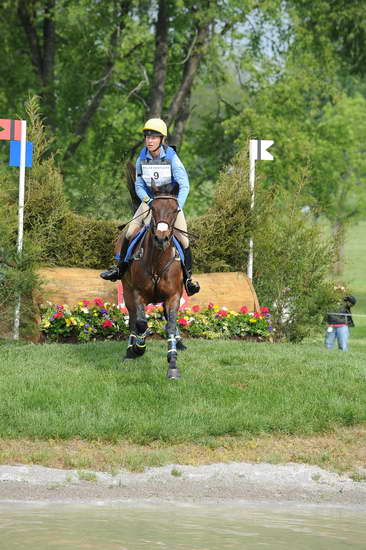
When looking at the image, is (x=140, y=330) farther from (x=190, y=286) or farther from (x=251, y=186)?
(x=251, y=186)

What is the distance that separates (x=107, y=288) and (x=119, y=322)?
37.1 inches

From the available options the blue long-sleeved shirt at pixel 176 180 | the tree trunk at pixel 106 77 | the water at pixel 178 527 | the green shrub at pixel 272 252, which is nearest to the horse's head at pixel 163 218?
the blue long-sleeved shirt at pixel 176 180

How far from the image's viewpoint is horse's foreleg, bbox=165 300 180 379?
39.5 ft

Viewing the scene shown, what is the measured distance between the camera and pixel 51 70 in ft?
123

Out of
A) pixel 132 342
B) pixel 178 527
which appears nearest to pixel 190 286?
pixel 132 342

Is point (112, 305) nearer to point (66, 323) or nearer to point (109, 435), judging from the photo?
point (66, 323)

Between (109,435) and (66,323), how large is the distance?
5624 millimetres

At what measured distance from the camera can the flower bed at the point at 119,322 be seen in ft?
52.5

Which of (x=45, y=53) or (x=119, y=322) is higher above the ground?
(x=45, y=53)

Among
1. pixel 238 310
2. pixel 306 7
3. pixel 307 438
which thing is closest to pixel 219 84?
pixel 306 7

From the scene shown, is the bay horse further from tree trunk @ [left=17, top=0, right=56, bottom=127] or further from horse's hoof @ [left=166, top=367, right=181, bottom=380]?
tree trunk @ [left=17, top=0, right=56, bottom=127]

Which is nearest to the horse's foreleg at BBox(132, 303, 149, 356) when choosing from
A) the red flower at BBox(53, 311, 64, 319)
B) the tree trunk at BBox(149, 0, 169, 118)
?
the red flower at BBox(53, 311, 64, 319)

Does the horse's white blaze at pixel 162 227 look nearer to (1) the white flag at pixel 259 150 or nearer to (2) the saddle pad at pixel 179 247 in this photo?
(2) the saddle pad at pixel 179 247

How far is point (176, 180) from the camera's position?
12.7 meters
